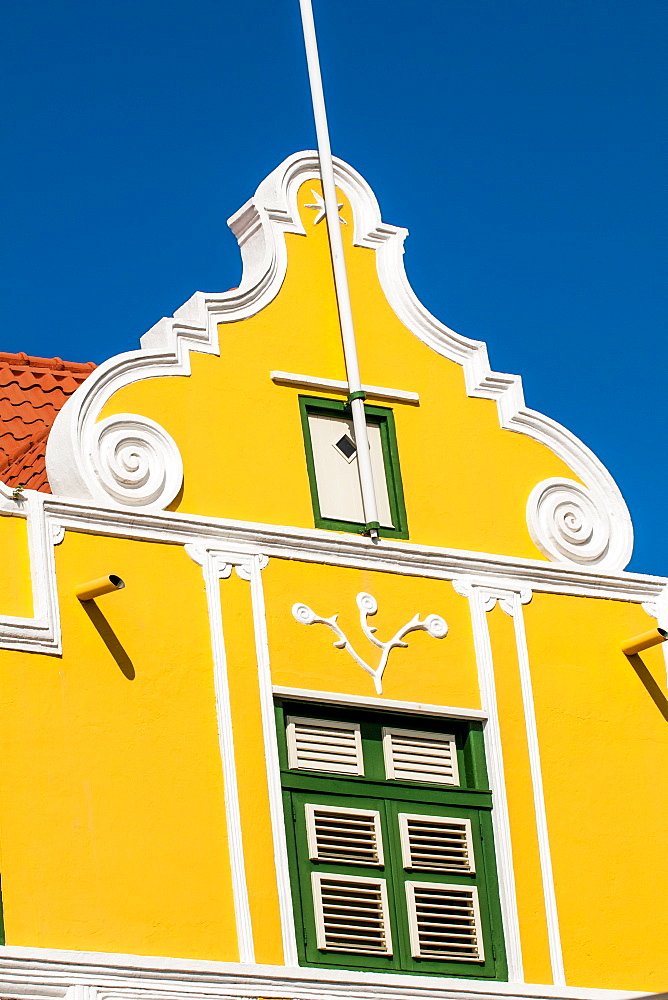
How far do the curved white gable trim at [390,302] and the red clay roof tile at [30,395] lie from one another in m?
1.72

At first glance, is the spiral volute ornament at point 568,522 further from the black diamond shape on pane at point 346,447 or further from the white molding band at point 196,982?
the white molding band at point 196,982

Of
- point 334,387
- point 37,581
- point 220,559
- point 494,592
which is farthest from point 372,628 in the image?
point 37,581

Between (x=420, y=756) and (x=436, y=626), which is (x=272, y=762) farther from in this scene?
(x=436, y=626)

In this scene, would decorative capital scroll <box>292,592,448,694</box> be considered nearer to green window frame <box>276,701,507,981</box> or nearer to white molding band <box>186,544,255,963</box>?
green window frame <box>276,701,507,981</box>

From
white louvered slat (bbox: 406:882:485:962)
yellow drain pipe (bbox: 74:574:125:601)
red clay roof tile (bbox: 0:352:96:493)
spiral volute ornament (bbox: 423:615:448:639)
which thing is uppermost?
red clay roof tile (bbox: 0:352:96:493)

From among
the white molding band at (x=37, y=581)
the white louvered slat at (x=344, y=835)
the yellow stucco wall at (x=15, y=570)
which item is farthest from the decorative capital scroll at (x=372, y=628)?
the yellow stucco wall at (x=15, y=570)

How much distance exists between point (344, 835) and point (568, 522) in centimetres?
379

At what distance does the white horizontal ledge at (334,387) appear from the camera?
850 inches

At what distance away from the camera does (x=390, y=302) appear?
74.1 ft

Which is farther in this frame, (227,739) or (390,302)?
(390,302)

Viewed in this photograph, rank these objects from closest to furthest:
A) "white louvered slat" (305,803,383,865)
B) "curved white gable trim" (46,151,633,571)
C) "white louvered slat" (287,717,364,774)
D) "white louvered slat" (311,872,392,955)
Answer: "white louvered slat" (311,872,392,955) < "white louvered slat" (305,803,383,865) < "white louvered slat" (287,717,364,774) < "curved white gable trim" (46,151,633,571)

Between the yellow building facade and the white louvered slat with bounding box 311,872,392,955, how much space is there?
3cm

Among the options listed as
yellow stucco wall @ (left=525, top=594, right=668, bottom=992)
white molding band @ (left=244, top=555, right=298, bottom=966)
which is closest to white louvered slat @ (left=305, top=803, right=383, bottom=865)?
white molding band @ (left=244, top=555, right=298, bottom=966)

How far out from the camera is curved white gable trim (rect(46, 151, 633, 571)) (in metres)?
21.3
